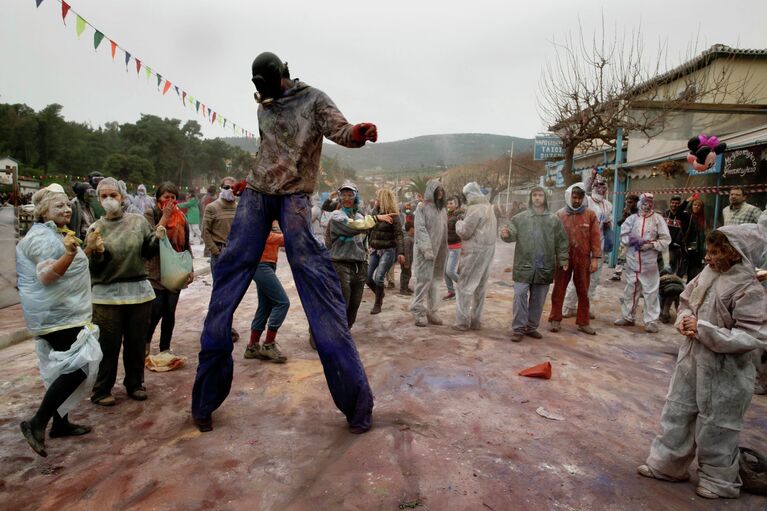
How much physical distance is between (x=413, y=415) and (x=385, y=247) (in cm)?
438

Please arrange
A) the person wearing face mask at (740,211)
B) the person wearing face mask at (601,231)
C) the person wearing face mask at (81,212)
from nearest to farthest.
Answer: the person wearing face mask at (740,211) < the person wearing face mask at (81,212) < the person wearing face mask at (601,231)

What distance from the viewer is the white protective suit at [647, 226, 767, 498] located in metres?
2.72

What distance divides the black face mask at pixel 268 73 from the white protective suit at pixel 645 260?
5.79m

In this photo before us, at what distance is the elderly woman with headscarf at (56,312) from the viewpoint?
314cm

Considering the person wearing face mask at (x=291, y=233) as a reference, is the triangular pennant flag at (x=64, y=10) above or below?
above

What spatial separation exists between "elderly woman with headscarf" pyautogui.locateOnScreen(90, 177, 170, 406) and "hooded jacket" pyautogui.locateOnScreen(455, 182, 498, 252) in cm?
394

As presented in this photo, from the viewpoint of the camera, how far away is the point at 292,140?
10.2ft

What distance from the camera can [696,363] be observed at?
2846mm

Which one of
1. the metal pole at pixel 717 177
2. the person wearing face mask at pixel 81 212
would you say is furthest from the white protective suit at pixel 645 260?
the person wearing face mask at pixel 81 212

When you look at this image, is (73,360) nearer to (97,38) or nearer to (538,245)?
(538,245)

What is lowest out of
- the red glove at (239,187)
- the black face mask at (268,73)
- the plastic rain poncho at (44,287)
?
the plastic rain poncho at (44,287)

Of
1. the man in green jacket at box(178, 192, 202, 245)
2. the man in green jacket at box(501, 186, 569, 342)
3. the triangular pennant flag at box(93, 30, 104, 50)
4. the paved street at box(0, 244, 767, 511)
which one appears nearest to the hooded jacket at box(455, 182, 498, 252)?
the man in green jacket at box(501, 186, 569, 342)

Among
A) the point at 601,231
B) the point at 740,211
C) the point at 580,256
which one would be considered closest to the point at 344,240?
the point at 580,256

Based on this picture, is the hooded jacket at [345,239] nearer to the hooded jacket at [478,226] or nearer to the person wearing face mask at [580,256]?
the hooded jacket at [478,226]
